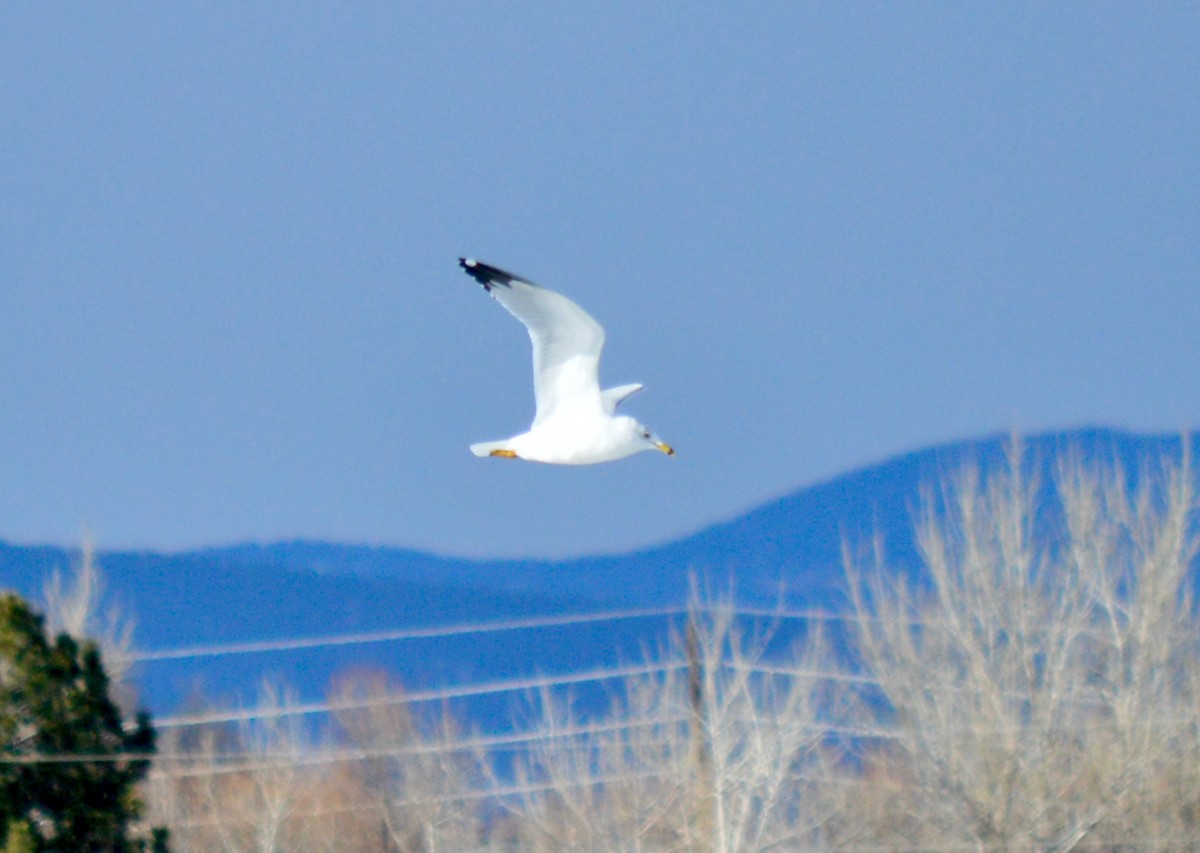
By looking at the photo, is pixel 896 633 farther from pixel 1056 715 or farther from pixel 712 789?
pixel 712 789

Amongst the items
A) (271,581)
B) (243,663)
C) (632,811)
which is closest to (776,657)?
(632,811)

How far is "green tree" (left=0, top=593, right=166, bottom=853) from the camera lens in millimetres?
10805

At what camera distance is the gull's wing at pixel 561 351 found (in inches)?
339

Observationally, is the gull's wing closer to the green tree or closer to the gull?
the gull

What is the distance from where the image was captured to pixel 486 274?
27.3ft

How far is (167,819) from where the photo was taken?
1944cm

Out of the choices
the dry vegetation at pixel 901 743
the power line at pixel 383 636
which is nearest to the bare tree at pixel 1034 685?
the dry vegetation at pixel 901 743

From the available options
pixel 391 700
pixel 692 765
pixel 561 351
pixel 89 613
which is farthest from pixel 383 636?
pixel 561 351

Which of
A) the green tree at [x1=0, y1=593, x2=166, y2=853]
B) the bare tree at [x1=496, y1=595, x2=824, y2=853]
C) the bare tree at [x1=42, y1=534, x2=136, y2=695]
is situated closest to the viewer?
the green tree at [x1=0, y1=593, x2=166, y2=853]

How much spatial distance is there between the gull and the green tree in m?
3.56

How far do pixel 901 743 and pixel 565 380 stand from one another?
888 centimetres

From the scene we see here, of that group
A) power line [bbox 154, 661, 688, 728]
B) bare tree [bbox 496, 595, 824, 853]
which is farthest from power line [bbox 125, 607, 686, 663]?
bare tree [bbox 496, 595, 824, 853]

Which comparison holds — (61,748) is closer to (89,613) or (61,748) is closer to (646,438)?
(646,438)

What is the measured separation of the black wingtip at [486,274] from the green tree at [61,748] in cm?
377
